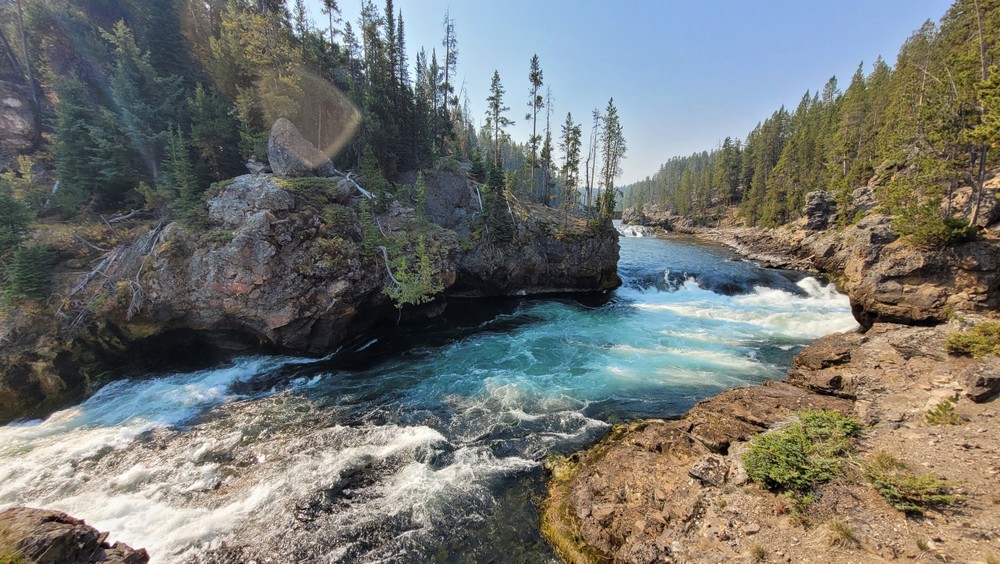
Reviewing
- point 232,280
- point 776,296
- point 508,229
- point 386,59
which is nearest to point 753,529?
point 232,280

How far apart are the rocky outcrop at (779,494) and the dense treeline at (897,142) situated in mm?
8951

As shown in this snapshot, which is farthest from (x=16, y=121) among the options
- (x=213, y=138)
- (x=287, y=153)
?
(x=287, y=153)

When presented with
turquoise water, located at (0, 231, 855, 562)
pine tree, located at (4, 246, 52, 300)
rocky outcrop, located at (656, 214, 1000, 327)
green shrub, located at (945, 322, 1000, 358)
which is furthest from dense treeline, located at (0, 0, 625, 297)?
green shrub, located at (945, 322, 1000, 358)

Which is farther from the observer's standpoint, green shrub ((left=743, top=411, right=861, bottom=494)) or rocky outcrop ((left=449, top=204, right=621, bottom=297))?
rocky outcrop ((left=449, top=204, right=621, bottom=297))

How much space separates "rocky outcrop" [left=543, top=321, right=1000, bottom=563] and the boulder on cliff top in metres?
22.2

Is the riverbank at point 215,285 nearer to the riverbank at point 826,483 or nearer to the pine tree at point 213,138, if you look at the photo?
the pine tree at point 213,138

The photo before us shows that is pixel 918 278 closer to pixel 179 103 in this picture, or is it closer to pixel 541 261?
pixel 541 261

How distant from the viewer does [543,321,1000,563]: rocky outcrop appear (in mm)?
5180

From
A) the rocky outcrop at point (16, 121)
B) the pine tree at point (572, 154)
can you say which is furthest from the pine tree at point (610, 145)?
the rocky outcrop at point (16, 121)

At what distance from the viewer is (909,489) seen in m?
5.57

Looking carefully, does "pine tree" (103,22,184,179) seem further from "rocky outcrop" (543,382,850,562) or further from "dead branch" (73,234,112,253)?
"rocky outcrop" (543,382,850,562)

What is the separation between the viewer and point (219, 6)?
1013 inches

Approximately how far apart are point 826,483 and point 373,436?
456 inches

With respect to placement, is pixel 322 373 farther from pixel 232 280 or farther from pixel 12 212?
pixel 12 212
